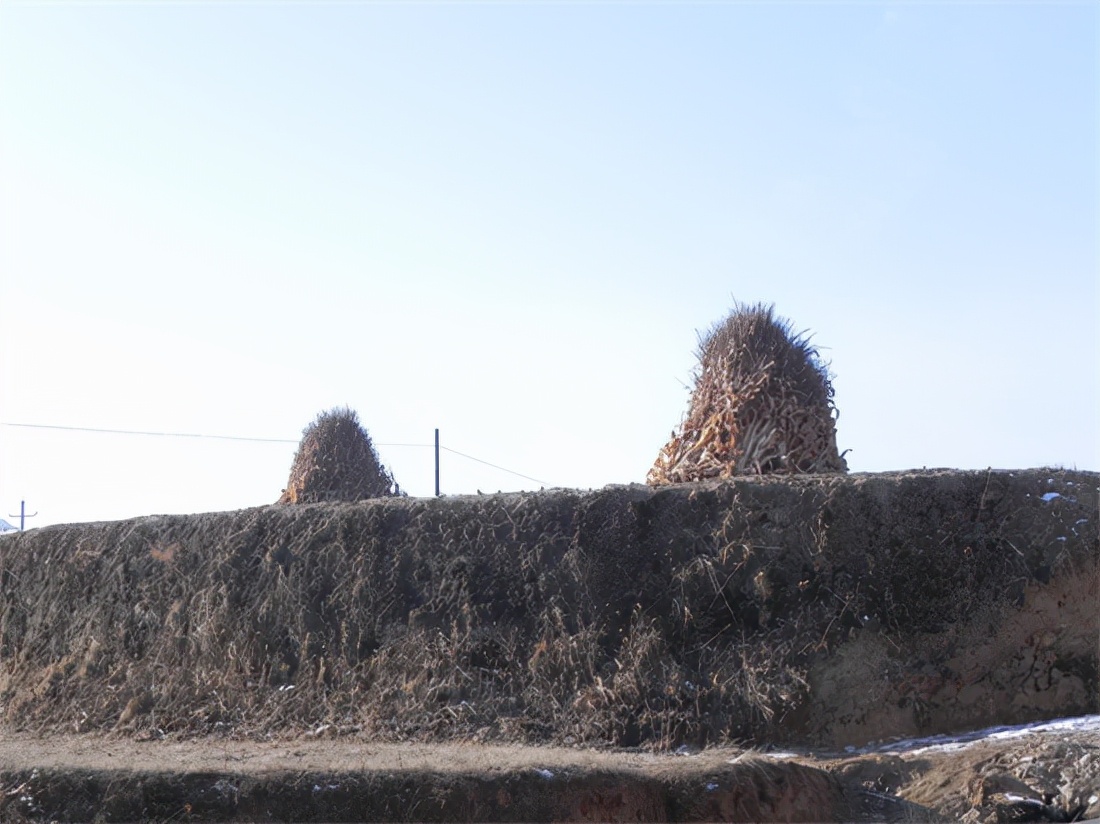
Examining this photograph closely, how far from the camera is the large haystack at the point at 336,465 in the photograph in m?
17.5

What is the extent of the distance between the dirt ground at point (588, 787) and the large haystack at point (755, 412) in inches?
139

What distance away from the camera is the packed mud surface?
8.53 meters

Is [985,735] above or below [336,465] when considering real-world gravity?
below

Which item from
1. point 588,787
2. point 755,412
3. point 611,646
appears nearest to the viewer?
point 588,787

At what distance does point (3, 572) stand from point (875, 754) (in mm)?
10255

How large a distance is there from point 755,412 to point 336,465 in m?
7.80

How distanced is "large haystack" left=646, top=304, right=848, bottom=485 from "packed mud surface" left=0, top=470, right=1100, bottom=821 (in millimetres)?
1113

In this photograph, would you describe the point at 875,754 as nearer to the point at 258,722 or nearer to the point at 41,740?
the point at 258,722

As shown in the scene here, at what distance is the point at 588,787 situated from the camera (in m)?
8.14

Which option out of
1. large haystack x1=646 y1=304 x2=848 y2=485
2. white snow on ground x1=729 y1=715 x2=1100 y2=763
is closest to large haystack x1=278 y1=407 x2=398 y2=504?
large haystack x1=646 y1=304 x2=848 y2=485

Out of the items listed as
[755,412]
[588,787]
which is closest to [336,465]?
[755,412]

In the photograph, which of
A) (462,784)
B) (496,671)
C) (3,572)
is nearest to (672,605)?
(496,671)

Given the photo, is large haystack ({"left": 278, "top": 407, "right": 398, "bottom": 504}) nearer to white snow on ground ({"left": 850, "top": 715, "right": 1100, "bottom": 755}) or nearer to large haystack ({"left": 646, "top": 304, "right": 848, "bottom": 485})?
large haystack ({"left": 646, "top": 304, "right": 848, "bottom": 485})

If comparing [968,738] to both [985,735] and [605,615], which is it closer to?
[985,735]
